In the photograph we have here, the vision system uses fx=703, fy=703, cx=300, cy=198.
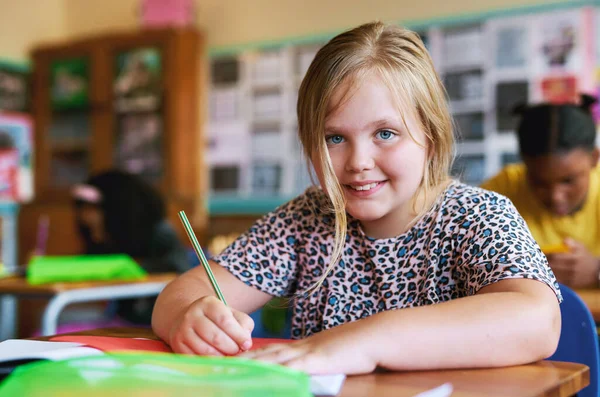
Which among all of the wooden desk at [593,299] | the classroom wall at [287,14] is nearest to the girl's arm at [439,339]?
the wooden desk at [593,299]

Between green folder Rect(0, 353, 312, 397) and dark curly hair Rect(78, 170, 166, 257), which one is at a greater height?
green folder Rect(0, 353, 312, 397)

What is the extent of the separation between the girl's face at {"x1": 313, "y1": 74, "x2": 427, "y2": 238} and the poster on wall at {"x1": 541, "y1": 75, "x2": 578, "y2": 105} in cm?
253

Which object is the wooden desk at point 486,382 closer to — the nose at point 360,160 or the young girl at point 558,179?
the nose at point 360,160

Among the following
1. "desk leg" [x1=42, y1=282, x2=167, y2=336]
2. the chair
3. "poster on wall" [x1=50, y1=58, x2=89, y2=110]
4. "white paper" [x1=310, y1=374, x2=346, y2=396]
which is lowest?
"desk leg" [x1=42, y1=282, x2=167, y2=336]

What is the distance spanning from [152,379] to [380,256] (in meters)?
0.61

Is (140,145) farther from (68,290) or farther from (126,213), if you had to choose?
(68,290)

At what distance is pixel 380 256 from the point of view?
1079 mm

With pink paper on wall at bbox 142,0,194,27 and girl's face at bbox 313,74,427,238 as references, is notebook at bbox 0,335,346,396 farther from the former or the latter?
pink paper on wall at bbox 142,0,194,27

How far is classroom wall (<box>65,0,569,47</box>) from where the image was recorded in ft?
11.9

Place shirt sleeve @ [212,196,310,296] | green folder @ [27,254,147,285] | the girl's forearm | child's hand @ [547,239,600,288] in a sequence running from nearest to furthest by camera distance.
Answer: the girl's forearm, shirt sleeve @ [212,196,310,296], child's hand @ [547,239,600,288], green folder @ [27,254,147,285]

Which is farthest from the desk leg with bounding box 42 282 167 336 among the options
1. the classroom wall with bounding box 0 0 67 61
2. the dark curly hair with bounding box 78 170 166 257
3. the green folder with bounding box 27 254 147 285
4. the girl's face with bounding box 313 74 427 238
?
the classroom wall with bounding box 0 0 67 61

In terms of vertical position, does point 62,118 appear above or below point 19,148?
above

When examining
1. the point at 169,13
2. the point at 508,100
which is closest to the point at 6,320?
the point at 169,13

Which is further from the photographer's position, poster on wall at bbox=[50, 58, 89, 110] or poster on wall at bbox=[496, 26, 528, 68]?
poster on wall at bbox=[50, 58, 89, 110]
